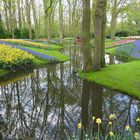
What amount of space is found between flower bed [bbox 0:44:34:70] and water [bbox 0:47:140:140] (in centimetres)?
219

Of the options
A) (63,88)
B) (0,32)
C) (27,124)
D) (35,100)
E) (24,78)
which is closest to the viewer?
(27,124)

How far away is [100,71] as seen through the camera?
15.2 meters

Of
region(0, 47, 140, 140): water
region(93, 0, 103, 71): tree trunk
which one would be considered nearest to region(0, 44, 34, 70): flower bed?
region(0, 47, 140, 140): water

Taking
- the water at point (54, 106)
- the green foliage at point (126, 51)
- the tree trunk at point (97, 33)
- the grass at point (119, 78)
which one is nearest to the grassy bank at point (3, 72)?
the water at point (54, 106)

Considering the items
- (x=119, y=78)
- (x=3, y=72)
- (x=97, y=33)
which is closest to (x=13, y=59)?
(x=3, y=72)

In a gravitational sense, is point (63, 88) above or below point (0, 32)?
below

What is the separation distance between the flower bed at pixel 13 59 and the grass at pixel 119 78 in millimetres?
4718

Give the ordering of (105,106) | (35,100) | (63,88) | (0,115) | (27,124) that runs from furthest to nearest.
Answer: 1. (63,88)
2. (35,100)
3. (105,106)
4. (0,115)
5. (27,124)

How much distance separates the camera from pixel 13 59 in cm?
1695

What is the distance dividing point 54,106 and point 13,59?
26.3 feet

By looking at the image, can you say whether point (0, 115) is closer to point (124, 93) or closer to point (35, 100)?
point (35, 100)

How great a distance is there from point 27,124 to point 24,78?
725cm

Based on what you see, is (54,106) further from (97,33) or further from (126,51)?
(126,51)

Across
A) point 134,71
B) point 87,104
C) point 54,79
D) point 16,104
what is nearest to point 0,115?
point 16,104
